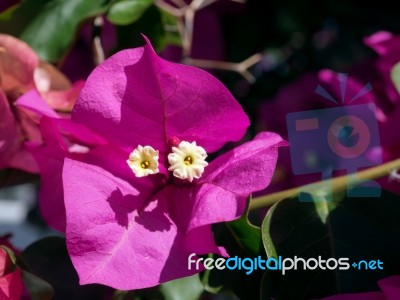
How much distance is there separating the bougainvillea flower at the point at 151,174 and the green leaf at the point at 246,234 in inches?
2.2

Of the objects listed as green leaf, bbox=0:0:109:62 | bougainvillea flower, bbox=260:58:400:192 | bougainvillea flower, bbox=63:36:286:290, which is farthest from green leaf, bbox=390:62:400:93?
green leaf, bbox=0:0:109:62

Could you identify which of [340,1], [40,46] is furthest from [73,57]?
[340,1]

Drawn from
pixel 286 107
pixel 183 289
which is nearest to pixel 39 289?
pixel 183 289

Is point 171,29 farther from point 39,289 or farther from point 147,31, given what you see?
point 39,289

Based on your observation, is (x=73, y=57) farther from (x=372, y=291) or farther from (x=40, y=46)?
(x=372, y=291)

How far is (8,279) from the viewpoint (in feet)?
1.74

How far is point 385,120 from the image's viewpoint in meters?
0.73

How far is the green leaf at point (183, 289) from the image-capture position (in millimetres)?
591

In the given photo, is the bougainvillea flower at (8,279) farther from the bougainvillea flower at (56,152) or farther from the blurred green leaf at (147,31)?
the blurred green leaf at (147,31)

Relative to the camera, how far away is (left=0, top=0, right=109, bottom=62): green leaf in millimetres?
667

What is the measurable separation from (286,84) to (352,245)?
2.05 ft

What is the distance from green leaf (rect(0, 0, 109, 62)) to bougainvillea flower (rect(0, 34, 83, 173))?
24mm

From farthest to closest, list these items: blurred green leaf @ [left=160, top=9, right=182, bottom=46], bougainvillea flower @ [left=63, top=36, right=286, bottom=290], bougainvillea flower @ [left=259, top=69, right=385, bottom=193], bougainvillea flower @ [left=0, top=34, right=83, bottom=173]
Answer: bougainvillea flower @ [left=259, top=69, right=385, bottom=193] → blurred green leaf @ [left=160, top=9, right=182, bottom=46] → bougainvillea flower @ [left=0, top=34, right=83, bottom=173] → bougainvillea flower @ [left=63, top=36, right=286, bottom=290]

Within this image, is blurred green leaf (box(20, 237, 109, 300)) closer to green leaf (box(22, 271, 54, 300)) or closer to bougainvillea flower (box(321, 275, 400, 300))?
green leaf (box(22, 271, 54, 300))
